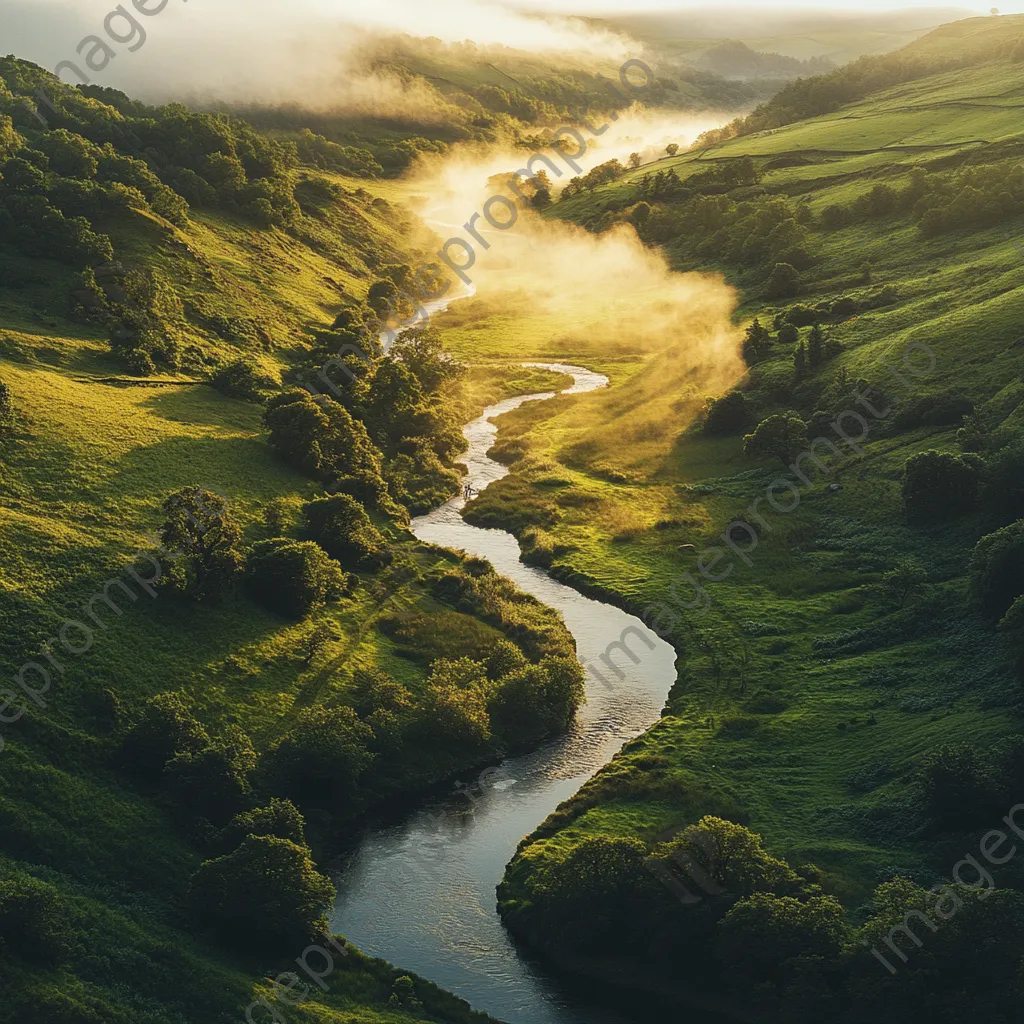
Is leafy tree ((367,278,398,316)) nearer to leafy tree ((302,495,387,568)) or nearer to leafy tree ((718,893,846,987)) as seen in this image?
leafy tree ((302,495,387,568))

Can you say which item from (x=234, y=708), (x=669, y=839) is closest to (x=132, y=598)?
(x=234, y=708)

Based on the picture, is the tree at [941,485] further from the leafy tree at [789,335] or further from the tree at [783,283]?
the tree at [783,283]

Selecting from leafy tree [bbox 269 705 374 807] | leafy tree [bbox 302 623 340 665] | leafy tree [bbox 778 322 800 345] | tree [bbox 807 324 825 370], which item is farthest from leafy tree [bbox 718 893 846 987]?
leafy tree [bbox 778 322 800 345]

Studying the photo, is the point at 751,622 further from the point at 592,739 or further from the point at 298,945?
the point at 298,945

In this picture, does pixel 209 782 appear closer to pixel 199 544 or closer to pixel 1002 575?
pixel 199 544

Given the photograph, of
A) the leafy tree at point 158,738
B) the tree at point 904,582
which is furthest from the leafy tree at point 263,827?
the tree at point 904,582
